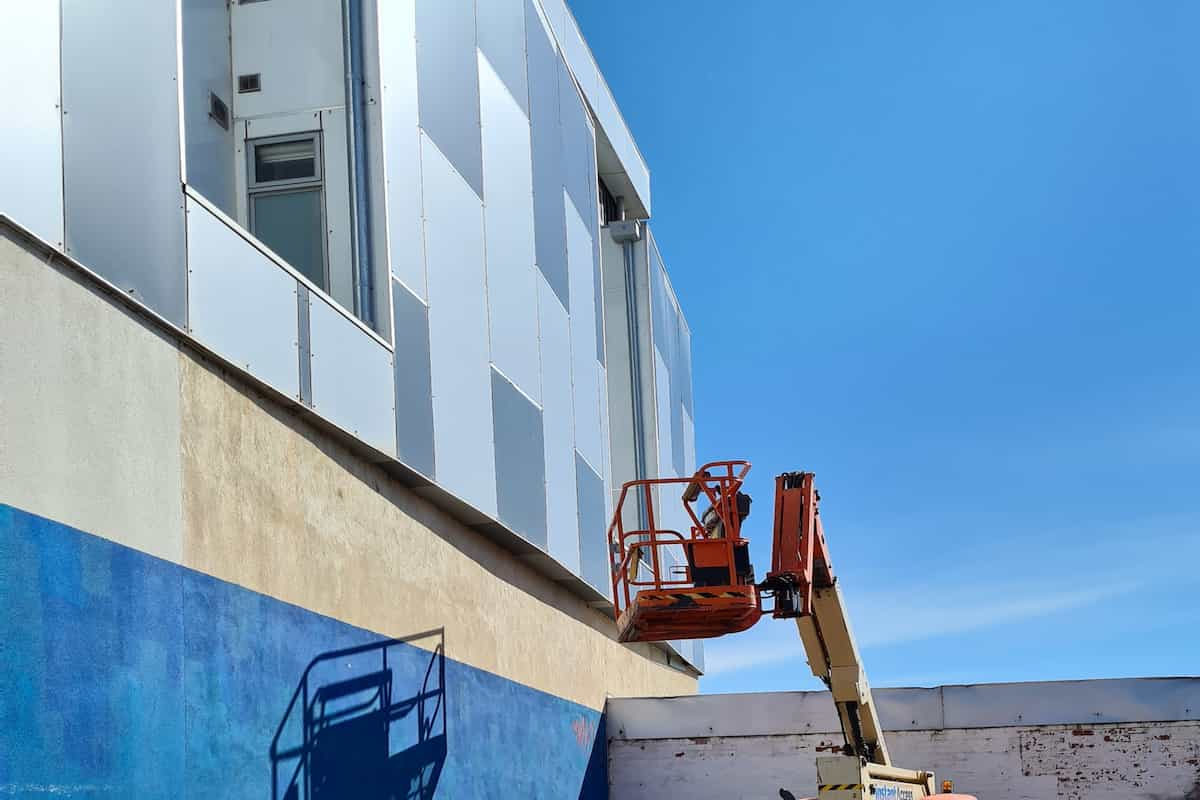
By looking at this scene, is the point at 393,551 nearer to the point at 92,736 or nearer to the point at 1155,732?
the point at 92,736

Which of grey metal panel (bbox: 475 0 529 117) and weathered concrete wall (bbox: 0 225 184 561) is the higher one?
grey metal panel (bbox: 475 0 529 117)

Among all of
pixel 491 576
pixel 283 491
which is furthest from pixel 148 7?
pixel 491 576

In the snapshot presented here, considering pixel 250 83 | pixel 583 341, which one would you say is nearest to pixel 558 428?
pixel 583 341

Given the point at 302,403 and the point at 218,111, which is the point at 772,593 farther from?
the point at 218,111

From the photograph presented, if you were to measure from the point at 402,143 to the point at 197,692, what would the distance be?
299 inches

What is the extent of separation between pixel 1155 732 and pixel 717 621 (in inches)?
423

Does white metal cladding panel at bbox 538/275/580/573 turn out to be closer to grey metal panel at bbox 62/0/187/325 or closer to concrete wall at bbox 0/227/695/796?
concrete wall at bbox 0/227/695/796

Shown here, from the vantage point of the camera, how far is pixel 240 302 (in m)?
13.7

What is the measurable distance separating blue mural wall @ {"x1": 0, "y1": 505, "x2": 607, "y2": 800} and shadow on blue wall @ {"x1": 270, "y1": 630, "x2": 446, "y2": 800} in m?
0.02

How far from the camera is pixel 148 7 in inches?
496

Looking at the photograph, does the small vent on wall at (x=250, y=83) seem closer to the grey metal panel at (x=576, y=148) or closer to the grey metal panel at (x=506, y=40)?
the grey metal panel at (x=506, y=40)

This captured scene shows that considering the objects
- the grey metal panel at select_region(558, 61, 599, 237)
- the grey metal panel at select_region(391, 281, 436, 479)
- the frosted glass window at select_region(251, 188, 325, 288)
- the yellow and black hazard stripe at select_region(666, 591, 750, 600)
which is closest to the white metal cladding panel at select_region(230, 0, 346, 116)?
the frosted glass window at select_region(251, 188, 325, 288)

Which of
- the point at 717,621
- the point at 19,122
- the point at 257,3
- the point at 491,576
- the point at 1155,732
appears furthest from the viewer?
the point at 1155,732

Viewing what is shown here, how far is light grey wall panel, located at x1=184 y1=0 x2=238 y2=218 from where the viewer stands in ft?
55.0
